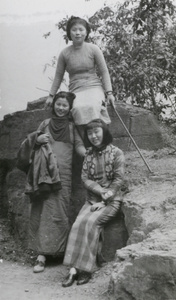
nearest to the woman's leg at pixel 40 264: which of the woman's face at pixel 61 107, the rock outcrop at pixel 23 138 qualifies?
the rock outcrop at pixel 23 138

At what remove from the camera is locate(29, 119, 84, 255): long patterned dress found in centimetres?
510

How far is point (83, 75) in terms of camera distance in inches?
225

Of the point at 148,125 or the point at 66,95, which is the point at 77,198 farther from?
the point at 148,125

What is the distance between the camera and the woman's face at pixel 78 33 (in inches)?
213

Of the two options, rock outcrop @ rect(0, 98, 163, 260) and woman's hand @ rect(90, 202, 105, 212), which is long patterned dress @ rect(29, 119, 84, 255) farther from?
rock outcrop @ rect(0, 98, 163, 260)

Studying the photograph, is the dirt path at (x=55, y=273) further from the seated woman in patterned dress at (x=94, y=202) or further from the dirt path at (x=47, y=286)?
the seated woman in patterned dress at (x=94, y=202)

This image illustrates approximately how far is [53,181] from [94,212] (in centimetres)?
76

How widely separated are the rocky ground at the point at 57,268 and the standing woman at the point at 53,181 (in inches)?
10.6

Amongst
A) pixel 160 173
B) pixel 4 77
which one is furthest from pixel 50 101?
pixel 4 77

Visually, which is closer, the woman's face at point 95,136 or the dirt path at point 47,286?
the dirt path at point 47,286

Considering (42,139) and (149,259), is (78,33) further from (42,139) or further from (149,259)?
(149,259)

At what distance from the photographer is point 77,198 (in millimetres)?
5840

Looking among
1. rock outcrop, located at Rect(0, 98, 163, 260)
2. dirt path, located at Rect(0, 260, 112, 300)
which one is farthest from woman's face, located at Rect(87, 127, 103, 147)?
rock outcrop, located at Rect(0, 98, 163, 260)

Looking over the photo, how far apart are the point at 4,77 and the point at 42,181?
7.56m
